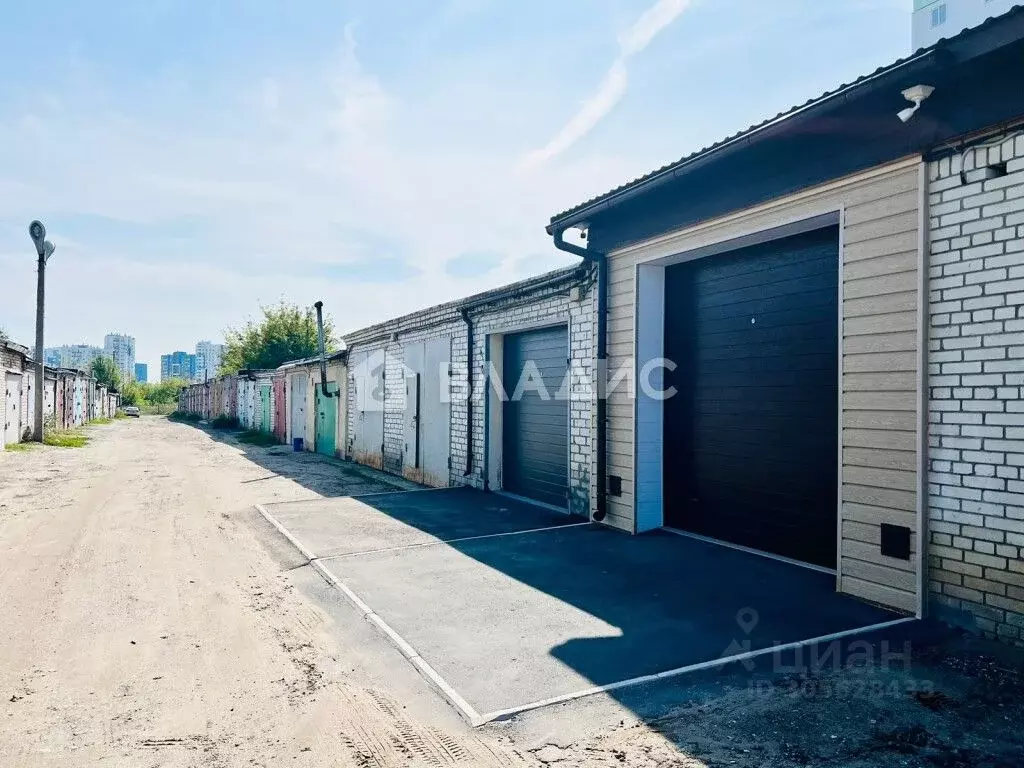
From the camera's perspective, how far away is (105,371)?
60156mm

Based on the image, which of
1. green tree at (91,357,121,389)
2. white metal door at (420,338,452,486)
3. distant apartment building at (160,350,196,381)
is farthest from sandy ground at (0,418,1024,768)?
distant apartment building at (160,350,196,381)

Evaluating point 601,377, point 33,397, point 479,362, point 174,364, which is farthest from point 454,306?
point 174,364

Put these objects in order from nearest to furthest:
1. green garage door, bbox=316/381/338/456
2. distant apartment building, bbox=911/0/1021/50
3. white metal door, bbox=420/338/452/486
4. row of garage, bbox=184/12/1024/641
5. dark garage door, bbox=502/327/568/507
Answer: row of garage, bbox=184/12/1024/641
dark garage door, bbox=502/327/568/507
white metal door, bbox=420/338/452/486
green garage door, bbox=316/381/338/456
distant apartment building, bbox=911/0/1021/50

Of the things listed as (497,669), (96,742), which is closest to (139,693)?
(96,742)

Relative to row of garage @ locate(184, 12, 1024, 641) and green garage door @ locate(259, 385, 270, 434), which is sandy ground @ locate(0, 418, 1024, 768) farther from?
green garage door @ locate(259, 385, 270, 434)

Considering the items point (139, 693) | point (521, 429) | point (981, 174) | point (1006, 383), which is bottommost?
point (139, 693)

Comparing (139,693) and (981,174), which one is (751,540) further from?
(139,693)

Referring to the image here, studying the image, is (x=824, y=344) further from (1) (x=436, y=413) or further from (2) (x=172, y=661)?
(1) (x=436, y=413)

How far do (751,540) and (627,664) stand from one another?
10.6ft

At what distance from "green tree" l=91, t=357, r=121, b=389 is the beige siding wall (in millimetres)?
65876

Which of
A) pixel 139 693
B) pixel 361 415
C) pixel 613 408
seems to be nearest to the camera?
pixel 139 693

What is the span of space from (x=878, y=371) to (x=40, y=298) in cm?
2565

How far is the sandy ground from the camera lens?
291cm

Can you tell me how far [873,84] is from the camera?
448 cm
